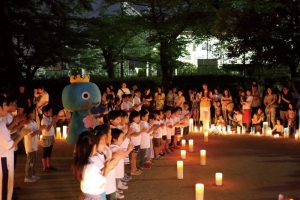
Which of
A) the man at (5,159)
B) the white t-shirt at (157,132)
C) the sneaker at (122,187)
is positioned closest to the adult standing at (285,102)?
the white t-shirt at (157,132)

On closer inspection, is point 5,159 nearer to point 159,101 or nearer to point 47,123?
point 47,123

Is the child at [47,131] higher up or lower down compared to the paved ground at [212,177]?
higher up

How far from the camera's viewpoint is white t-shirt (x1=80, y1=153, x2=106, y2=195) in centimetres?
450

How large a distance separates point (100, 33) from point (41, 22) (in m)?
2.98

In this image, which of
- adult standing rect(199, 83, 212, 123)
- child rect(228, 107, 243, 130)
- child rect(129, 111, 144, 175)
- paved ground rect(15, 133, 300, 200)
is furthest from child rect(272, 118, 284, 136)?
child rect(129, 111, 144, 175)

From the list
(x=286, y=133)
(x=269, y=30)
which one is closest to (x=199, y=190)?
(x=286, y=133)

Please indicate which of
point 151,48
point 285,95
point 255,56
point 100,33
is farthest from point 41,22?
point 285,95

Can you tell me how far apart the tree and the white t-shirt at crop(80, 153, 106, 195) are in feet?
34.9

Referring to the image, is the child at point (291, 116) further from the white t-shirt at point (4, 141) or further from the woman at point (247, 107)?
the white t-shirt at point (4, 141)

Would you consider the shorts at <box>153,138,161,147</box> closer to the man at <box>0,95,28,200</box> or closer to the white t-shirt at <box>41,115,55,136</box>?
the white t-shirt at <box>41,115,55,136</box>

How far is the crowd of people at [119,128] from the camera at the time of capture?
467cm

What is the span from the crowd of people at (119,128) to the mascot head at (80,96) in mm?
370

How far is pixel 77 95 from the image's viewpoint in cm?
942

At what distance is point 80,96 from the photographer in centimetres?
942
